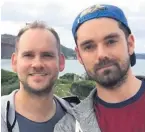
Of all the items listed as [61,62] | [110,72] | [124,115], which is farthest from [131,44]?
[61,62]

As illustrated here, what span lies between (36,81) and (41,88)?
48mm

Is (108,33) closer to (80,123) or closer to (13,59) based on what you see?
(80,123)

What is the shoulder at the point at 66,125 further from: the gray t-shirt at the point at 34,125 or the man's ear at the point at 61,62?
the man's ear at the point at 61,62

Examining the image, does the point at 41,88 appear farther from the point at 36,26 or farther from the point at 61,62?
the point at 36,26

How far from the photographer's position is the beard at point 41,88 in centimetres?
182

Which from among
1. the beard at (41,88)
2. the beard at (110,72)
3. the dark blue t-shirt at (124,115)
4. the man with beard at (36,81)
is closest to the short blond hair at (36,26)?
the man with beard at (36,81)

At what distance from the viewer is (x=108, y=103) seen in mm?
1610

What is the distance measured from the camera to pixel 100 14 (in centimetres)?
156

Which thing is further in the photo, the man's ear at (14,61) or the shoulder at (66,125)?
the man's ear at (14,61)

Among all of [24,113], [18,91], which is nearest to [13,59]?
[18,91]

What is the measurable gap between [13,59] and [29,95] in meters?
0.23

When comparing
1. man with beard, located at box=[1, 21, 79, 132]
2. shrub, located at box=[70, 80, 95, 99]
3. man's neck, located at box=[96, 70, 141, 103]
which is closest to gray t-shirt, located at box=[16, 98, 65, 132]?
man with beard, located at box=[1, 21, 79, 132]

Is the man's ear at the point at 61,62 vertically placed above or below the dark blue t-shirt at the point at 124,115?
above

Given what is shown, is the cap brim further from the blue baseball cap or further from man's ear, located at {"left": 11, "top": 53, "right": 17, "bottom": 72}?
man's ear, located at {"left": 11, "top": 53, "right": 17, "bottom": 72}
